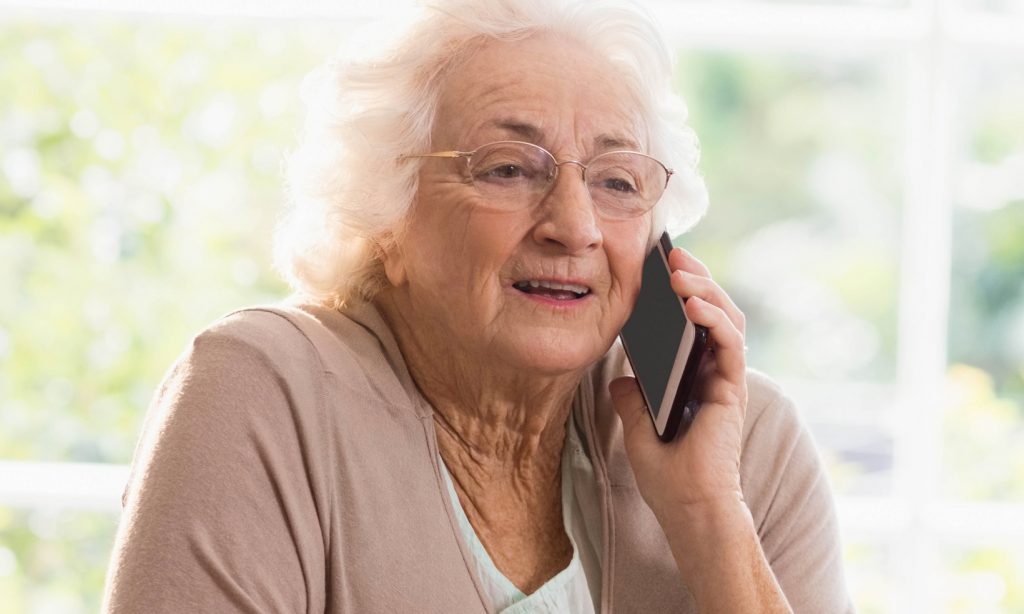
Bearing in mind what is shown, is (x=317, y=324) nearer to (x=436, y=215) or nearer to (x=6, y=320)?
(x=436, y=215)

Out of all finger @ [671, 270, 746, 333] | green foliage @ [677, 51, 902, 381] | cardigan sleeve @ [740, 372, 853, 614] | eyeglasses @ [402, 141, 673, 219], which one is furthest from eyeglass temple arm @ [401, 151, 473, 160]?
green foliage @ [677, 51, 902, 381]

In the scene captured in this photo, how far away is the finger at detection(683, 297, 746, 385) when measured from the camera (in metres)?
1.63

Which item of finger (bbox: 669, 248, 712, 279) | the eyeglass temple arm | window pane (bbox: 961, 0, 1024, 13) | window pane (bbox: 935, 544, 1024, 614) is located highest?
window pane (bbox: 961, 0, 1024, 13)

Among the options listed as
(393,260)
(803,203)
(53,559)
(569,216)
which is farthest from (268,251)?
(569,216)

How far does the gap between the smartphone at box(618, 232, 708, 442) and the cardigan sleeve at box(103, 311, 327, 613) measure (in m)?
0.49

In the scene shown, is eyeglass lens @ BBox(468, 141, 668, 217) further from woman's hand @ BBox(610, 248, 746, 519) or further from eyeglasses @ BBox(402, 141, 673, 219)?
woman's hand @ BBox(610, 248, 746, 519)

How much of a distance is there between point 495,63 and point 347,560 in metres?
0.66

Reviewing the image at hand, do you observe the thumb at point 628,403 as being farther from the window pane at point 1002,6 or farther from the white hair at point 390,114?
the window pane at point 1002,6

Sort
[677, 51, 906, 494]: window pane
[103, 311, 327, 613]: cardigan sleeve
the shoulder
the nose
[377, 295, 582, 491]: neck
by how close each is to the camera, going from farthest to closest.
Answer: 1. [677, 51, 906, 494]: window pane
2. [377, 295, 582, 491]: neck
3. the nose
4. the shoulder
5. [103, 311, 327, 613]: cardigan sleeve

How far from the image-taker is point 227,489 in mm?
1327

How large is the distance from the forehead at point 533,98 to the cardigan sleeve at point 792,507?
1.63 ft

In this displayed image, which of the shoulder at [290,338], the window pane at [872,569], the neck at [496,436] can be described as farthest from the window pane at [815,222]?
the shoulder at [290,338]

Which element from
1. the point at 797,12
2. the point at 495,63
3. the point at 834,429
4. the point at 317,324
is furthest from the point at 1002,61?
the point at 317,324

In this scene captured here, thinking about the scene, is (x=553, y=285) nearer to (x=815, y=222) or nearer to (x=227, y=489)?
(x=227, y=489)
